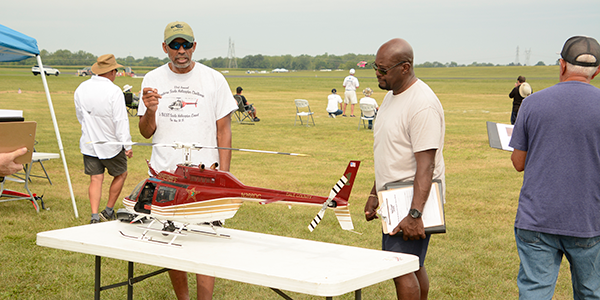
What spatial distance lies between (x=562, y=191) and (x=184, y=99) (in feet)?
9.13

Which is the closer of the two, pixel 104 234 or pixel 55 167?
pixel 104 234

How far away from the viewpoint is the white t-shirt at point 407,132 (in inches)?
131

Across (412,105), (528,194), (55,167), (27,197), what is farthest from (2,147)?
(55,167)

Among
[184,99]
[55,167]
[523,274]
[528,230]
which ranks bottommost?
[55,167]

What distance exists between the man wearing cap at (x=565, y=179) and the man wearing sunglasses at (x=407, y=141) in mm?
594

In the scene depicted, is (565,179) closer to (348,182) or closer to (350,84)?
(348,182)

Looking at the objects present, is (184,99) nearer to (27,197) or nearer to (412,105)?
(412,105)

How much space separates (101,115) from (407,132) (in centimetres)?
510

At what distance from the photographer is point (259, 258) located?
3143 mm

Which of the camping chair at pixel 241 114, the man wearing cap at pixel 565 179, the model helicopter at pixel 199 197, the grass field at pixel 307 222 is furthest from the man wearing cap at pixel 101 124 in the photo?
the camping chair at pixel 241 114

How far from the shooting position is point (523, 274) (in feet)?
10.6

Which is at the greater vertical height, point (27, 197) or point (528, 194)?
point (528, 194)

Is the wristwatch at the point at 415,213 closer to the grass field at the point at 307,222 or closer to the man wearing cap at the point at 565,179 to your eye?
the man wearing cap at the point at 565,179

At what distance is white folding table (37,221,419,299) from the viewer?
108 inches
